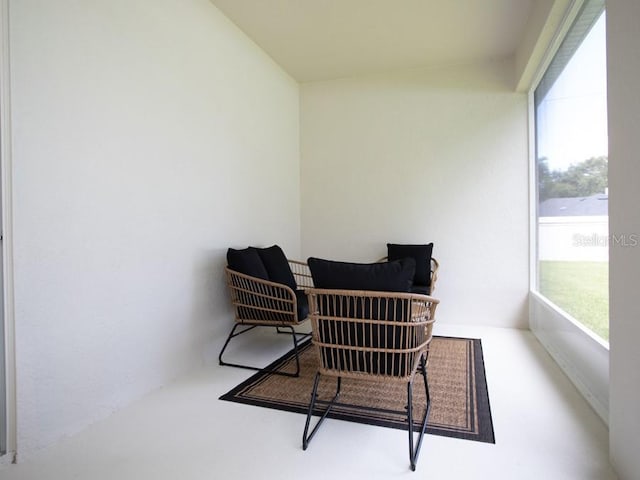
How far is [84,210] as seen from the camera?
1.93 meters

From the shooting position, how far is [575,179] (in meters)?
2.56

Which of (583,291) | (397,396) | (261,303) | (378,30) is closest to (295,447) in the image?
(397,396)

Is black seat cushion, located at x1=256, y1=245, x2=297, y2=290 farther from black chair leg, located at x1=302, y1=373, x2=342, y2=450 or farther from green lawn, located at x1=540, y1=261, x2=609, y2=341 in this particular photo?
green lawn, located at x1=540, y1=261, x2=609, y2=341

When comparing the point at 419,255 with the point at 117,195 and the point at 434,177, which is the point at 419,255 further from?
the point at 117,195

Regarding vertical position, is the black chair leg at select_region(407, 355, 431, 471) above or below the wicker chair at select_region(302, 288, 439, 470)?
below

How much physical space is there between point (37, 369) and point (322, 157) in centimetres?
349

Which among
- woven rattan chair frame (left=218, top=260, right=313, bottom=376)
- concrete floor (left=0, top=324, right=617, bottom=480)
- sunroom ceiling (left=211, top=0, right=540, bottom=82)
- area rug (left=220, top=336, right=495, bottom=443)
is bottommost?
concrete floor (left=0, top=324, right=617, bottom=480)

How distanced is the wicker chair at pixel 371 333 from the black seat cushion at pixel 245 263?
1.15 m

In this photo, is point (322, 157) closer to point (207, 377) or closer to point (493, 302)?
point (493, 302)

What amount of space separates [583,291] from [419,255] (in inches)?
63.1

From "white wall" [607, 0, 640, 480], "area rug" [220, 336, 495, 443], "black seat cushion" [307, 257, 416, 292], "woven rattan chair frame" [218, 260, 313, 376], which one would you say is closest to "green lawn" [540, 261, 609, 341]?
"white wall" [607, 0, 640, 480]

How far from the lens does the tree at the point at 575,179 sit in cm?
215

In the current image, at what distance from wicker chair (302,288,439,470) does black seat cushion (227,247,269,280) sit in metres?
1.15

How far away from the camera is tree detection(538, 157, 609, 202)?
7.07 feet
